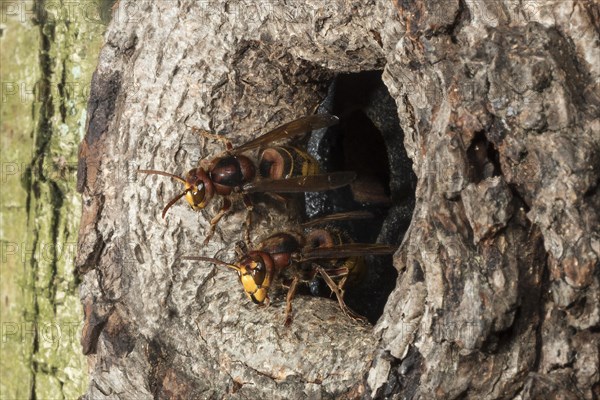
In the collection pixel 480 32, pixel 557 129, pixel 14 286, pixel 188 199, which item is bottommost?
pixel 14 286

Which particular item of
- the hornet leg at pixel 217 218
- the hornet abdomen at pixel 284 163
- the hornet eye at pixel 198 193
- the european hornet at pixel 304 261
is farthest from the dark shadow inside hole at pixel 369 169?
the hornet eye at pixel 198 193

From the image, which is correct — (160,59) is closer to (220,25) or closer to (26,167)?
(220,25)

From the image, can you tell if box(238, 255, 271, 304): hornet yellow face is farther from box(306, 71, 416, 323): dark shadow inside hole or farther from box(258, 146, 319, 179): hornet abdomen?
box(306, 71, 416, 323): dark shadow inside hole

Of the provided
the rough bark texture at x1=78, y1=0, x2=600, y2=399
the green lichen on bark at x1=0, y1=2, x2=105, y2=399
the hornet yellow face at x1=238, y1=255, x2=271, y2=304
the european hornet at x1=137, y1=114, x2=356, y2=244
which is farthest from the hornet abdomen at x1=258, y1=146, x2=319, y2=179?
the green lichen on bark at x1=0, y1=2, x2=105, y2=399

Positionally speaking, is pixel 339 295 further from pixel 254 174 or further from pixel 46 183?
pixel 46 183

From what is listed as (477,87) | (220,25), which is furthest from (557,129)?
(220,25)

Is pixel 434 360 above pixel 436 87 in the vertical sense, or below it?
below
